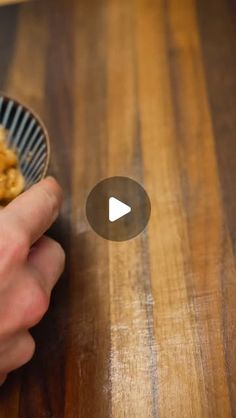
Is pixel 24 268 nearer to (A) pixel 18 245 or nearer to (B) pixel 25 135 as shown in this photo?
(A) pixel 18 245

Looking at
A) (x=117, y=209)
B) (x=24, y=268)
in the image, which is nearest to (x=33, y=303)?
(x=24, y=268)

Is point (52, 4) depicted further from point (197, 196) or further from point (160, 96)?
point (197, 196)

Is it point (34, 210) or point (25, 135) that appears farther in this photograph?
point (25, 135)

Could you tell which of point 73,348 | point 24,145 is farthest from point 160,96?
point 73,348

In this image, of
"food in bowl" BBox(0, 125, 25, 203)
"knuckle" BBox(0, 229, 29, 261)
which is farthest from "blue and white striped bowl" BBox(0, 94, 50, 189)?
"knuckle" BBox(0, 229, 29, 261)
